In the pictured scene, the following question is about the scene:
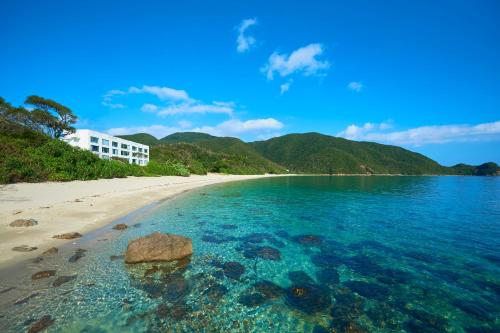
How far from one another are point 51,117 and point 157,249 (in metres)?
81.4

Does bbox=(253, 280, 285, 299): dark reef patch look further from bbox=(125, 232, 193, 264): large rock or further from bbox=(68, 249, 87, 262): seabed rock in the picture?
bbox=(68, 249, 87, 262): seabed rock

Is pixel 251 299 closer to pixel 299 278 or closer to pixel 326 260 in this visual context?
pixel 299 278

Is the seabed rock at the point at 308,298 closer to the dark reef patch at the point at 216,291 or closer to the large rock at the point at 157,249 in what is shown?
the dark reef patch at the point at 216,291

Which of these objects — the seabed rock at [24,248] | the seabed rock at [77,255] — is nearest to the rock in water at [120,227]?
the seabed rock at [77,255]

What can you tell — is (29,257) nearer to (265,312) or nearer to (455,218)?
(265,312)

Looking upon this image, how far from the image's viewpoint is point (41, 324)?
5.70 meters

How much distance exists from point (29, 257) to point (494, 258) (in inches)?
808

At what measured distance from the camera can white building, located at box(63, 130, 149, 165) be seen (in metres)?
71.4

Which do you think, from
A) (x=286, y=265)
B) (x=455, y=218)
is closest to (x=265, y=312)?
(x=286, y=265)

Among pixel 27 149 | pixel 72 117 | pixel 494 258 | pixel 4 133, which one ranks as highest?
pixel 72 117

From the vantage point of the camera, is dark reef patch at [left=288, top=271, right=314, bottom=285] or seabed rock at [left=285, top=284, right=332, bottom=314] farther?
dark reef patch at [left=288, top=271, right=314, bottom=285]

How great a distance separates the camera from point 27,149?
112 feet

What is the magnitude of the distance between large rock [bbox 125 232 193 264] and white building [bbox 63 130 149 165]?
2496 inches

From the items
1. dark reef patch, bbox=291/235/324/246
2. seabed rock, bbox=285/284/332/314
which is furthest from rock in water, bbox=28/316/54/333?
dark reef patch, bbox=291/235/324/246
